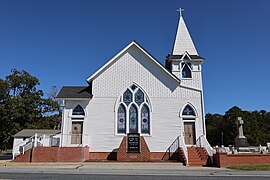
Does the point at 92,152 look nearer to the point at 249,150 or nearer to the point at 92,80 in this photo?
the point at 92,80

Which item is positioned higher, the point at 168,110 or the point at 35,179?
the point at 168,110

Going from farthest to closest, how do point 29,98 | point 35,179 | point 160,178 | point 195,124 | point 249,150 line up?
point 29,98 < point 195,124 < point 249,150 < point 160,178 < point 35,179

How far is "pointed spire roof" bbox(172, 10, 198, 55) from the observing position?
2478 centimetres

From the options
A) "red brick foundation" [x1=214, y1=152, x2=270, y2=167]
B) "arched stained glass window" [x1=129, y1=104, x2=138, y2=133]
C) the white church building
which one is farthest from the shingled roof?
"red brick foundation" [x1=214, y1=152, x2=270, y2=167]

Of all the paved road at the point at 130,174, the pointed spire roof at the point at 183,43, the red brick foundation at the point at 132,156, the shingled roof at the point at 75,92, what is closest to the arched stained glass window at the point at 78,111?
the shingled roof at the point at 75,92

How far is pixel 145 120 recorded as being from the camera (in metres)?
20.2

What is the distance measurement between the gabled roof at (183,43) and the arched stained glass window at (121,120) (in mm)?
8693

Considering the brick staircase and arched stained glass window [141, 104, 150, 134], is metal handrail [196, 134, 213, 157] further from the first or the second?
arched stained glass window [141, 104, 150, 134]

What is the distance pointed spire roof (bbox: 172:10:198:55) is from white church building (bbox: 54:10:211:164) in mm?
4846

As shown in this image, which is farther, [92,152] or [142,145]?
[92,152]


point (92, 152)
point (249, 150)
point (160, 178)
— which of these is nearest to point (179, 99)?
point (249, 150)

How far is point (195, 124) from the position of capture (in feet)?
66.4

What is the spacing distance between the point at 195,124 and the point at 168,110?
2650mm

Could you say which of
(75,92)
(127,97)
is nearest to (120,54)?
(127,97)
